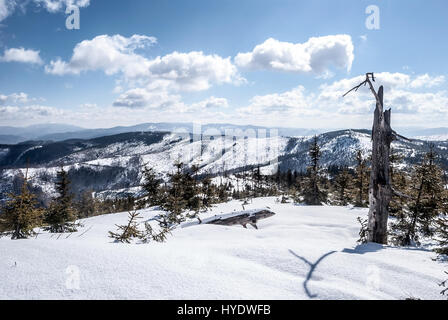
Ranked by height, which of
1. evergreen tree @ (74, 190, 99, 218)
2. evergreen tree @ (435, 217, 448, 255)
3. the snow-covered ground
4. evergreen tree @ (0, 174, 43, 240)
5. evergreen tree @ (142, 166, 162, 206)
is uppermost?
the snow-covered ground

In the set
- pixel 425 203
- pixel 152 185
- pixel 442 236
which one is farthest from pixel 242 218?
pixel 152 185

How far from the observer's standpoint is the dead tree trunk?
681 centimetres

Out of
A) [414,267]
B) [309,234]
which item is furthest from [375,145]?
[414,267]

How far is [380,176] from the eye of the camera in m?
6.84

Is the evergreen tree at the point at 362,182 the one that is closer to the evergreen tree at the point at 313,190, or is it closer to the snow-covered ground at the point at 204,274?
the evergreen tree at the point at 313,190

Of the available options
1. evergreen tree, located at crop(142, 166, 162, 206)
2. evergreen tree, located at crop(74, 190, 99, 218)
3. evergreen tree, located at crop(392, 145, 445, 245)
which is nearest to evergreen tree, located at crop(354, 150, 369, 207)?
evergreen tree, located at crop(392, 145, 445, 245)

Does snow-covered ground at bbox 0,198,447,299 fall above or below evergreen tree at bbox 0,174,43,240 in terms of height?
above

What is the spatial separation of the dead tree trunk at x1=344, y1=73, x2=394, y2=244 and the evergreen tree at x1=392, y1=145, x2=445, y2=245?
3.90 meters

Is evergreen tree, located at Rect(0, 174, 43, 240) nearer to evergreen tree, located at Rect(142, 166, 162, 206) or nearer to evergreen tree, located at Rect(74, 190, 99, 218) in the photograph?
evergreen tree, located at Rect(142, 166, 162, 206)

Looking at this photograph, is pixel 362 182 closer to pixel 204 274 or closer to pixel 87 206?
pixel 204 274

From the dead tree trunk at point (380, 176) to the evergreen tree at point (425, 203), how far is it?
390 centimetres
